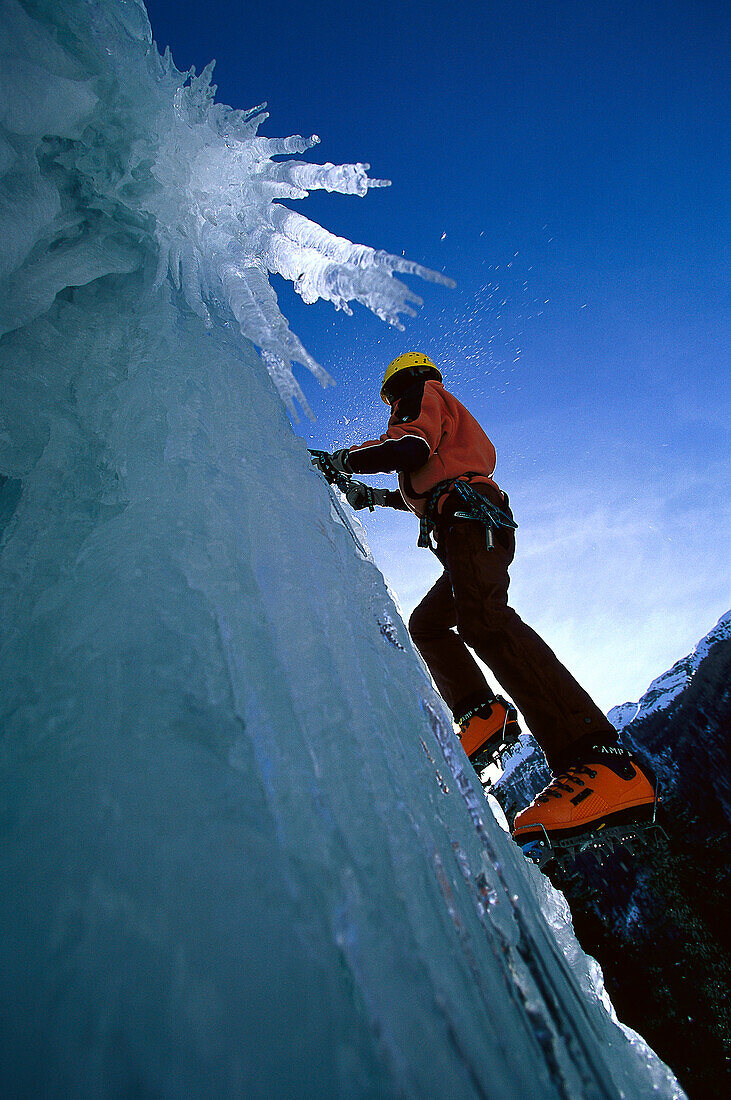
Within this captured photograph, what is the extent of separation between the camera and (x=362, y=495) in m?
2.61

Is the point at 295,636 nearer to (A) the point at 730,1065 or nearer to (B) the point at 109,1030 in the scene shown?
(B) the point at 109,1030

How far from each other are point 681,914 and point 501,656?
14027mm

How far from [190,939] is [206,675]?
32cm

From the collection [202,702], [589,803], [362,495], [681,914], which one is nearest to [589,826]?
[589,803]

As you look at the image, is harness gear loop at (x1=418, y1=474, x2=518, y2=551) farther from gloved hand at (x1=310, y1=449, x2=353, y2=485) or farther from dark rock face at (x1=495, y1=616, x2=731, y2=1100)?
dark rock face at (x1=495, y1=616, x2=731, y2=1100)

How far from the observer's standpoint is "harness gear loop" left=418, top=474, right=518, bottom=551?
204cm

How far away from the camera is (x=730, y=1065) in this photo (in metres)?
8.02

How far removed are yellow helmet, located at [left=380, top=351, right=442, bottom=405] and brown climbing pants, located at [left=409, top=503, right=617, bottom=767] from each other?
1.09m

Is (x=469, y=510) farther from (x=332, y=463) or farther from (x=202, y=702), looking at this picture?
(x=202, y=702)

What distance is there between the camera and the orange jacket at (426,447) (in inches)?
79.7

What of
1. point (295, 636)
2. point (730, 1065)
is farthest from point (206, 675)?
point (730, 1065)

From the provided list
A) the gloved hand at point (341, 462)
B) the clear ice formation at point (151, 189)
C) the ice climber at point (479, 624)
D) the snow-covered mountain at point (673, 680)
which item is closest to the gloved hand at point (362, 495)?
→ the ice climber at point (479, 624)

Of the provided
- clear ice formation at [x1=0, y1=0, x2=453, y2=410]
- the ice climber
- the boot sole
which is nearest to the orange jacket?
the ice climber

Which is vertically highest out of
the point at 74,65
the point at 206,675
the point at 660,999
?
the point at 74,65
